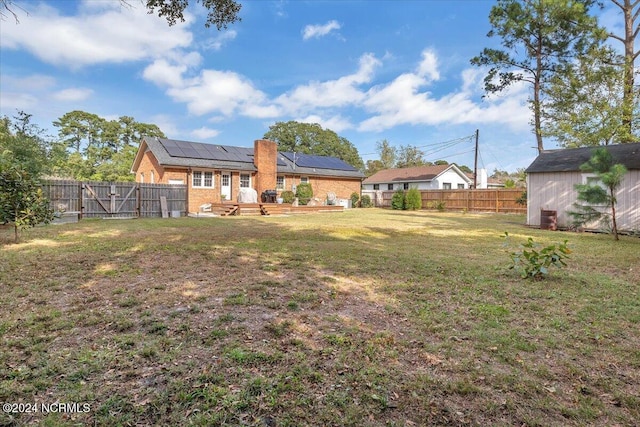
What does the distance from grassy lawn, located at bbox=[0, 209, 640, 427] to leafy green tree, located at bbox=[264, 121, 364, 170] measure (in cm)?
5295

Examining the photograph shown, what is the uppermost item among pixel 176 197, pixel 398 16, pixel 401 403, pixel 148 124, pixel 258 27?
pixel 148 124

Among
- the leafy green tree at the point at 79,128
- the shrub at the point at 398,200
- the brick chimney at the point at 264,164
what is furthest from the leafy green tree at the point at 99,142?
→ the shrub at the point at 398,200

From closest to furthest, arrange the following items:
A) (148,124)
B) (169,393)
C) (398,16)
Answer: (169,393)
(398,16)
(148,124)

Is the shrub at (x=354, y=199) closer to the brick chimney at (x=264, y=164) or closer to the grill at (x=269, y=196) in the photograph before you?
the brick chimney at (x=264, y=164)

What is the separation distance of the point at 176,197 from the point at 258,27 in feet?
29.7

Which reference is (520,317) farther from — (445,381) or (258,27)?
(258,27)

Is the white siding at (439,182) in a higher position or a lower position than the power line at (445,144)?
lower

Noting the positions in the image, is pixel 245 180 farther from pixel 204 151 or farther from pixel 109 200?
pixel 109 200

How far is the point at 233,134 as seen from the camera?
38.2 m

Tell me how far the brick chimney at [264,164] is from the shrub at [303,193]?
1.96 metres

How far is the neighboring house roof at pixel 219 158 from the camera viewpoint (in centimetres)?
2051

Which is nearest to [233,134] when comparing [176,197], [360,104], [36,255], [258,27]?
[360,104]

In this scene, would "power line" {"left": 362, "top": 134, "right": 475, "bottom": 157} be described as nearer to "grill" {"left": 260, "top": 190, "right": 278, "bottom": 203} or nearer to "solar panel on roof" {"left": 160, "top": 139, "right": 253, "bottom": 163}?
"grill" {"left": 260, "top": 190, "right": 278, "bottom": 203}

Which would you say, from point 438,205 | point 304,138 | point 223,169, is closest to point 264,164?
point 223,169
